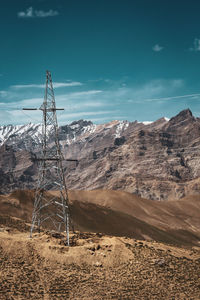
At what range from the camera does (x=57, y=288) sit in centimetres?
1764

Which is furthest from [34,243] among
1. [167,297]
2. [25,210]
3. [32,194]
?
[32,194]

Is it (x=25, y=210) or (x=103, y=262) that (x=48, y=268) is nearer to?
(x=103, y=262)

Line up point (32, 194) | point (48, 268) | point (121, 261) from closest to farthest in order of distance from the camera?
point (48, 268), point (121, 261), point (32, 194)

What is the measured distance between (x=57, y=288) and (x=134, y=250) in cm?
729

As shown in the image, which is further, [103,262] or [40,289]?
[103,262]

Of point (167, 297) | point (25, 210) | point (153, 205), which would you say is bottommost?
point (153, 205)

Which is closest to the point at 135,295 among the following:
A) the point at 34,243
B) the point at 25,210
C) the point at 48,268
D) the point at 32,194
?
the point at 48,268

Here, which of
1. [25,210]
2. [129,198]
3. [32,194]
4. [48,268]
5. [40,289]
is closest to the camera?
Result: [40,289]

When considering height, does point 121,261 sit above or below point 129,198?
above

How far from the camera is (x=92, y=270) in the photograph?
1995 centimetres

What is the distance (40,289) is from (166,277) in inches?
334

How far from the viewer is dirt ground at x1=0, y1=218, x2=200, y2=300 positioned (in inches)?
688

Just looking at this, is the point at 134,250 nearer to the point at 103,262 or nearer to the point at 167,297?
the point at 103,262

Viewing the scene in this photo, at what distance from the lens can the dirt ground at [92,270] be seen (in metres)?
17.5
